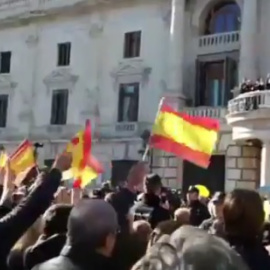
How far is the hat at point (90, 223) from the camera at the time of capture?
3.07m

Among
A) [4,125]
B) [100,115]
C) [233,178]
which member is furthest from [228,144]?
[4,125]

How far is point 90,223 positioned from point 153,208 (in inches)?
159

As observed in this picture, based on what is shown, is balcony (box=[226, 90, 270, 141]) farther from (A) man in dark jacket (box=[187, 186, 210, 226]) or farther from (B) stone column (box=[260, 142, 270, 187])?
(A) man in dark jacket (box=[187, 186, 210, 226])

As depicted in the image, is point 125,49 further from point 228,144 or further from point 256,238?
point 256,238

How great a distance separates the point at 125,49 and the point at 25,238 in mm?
24020

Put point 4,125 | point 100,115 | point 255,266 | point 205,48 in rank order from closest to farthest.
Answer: point 255,266, point 205,48, point 100,115, point 4,125

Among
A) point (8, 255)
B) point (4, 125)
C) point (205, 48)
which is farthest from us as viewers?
point (4, 125)

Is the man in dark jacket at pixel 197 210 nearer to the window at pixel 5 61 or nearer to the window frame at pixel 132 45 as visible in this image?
the window frame at pixel 132 45

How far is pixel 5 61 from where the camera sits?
32.2m

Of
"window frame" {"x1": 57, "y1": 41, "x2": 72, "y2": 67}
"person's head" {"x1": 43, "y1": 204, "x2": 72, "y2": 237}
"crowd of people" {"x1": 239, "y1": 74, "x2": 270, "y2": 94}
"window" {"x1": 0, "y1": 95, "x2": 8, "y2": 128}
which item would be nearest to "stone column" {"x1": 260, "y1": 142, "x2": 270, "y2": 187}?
"crowd of people" {"x1": 239, "y1": 74, "x2": 270, "y2": 94}

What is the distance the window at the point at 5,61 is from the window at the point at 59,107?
10.2 ft

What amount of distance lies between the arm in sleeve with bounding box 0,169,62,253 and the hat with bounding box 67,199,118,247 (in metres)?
0.71

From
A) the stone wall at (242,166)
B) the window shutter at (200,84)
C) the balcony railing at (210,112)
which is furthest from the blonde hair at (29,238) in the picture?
the window shutter at (200,84)

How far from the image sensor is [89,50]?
2920 centimetres
